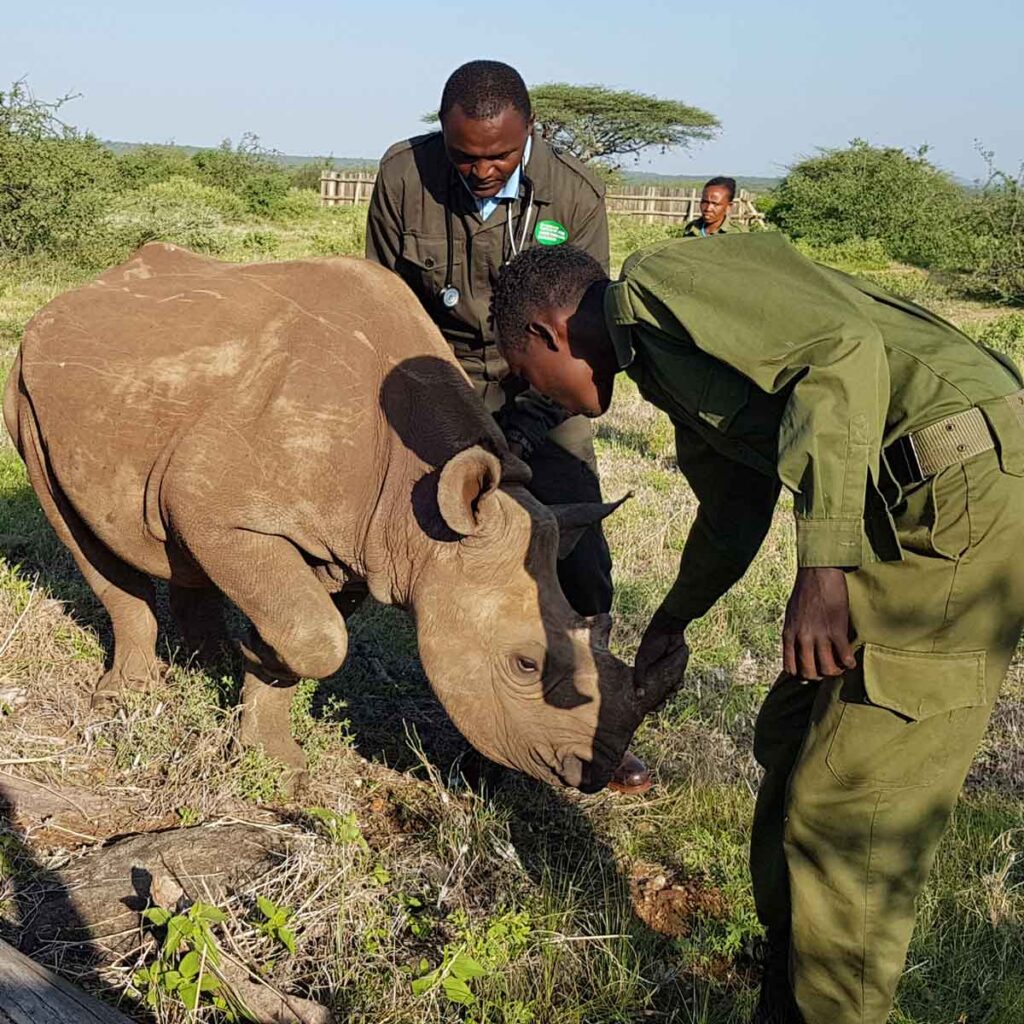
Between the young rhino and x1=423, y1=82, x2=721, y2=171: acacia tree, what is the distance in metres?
48.8

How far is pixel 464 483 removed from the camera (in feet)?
15.0

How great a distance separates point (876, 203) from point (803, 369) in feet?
112

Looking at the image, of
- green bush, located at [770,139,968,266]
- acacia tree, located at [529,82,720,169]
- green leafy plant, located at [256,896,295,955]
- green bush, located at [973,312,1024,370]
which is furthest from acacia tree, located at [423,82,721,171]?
green leafy plant, located at [256,896,295,955]

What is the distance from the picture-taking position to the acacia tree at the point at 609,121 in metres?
53.7

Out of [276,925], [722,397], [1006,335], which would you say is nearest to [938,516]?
[722,397]

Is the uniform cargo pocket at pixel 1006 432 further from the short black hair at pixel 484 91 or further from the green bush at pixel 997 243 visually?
the green bush at pixel 997 243

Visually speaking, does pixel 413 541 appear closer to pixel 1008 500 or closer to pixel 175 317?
pixel 175 317

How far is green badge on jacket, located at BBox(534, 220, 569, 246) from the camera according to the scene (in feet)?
19.2

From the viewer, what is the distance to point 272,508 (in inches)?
200

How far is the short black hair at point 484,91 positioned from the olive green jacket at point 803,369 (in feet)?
7.48

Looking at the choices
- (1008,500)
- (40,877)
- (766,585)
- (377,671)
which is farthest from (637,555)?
(1008,500)

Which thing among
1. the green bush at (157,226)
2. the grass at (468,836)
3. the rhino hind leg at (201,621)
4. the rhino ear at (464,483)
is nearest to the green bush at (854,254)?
the green bush at (157,226)

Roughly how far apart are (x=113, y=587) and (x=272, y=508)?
1.80m

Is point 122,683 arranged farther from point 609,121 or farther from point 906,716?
point 609,121
